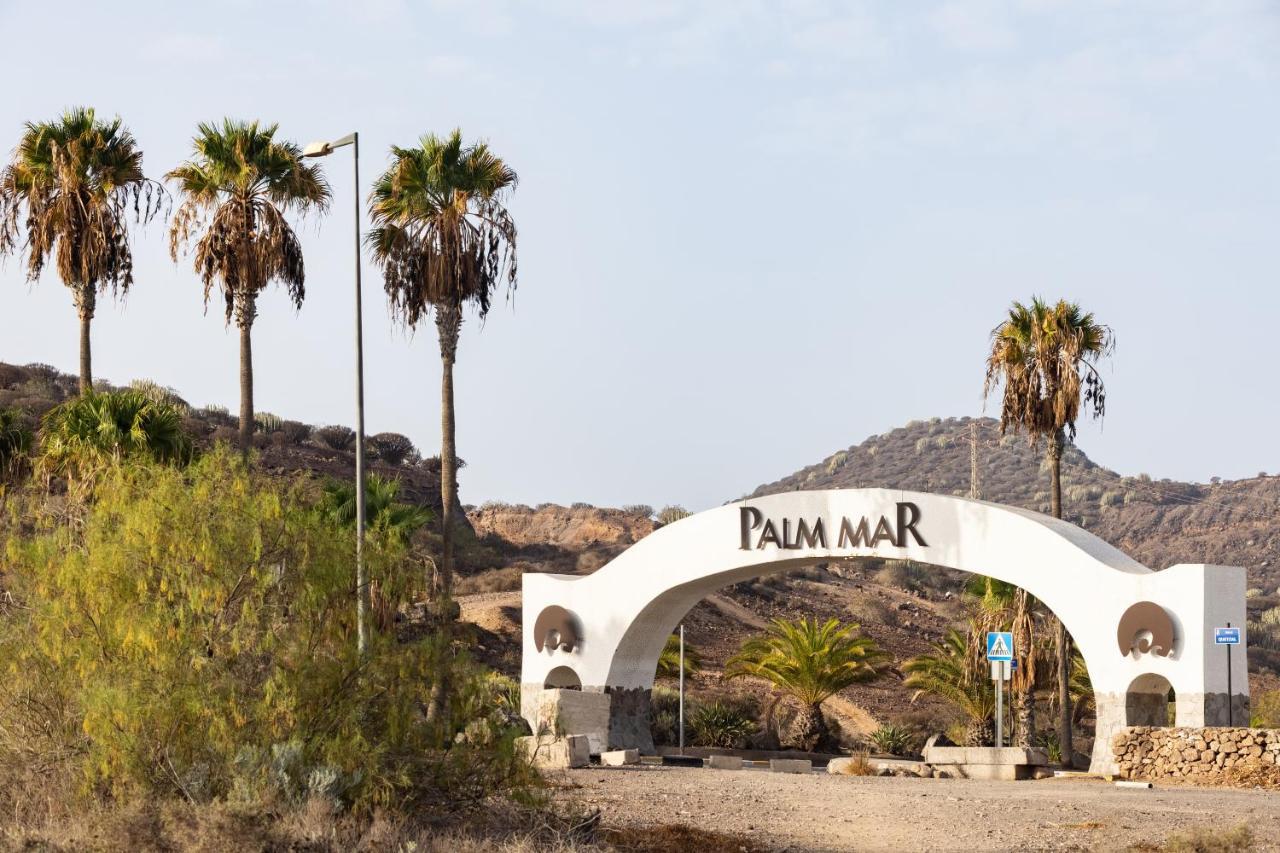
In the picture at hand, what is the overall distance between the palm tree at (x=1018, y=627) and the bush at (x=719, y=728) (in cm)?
1017

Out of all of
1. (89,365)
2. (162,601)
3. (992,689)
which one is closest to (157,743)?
(162,601)

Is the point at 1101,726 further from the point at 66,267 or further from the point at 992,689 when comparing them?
the point at 66,267

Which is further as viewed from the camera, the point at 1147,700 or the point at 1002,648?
the point at 1002,648

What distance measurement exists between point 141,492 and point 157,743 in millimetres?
2984

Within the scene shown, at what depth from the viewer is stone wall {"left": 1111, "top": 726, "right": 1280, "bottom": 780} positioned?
28141 mm

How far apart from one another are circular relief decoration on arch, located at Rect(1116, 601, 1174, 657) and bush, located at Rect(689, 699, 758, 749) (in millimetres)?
18937

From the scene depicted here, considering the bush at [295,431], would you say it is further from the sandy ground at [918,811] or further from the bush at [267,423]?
the sandy ground at [918,811]

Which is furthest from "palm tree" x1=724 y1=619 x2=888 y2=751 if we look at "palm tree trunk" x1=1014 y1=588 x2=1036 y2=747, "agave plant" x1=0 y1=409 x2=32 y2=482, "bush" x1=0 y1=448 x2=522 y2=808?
"bush" x1=0 y1=448 x2=522 y2=808

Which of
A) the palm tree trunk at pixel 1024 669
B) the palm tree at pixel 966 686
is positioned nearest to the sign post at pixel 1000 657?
the palm tree trunk at pixel 1024 669

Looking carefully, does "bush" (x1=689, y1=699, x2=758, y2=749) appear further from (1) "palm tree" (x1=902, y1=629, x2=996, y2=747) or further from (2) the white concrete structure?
(2) the white concrete structure

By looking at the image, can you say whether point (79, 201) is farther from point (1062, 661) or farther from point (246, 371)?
point (1062, 661)

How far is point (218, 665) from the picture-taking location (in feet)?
54.0

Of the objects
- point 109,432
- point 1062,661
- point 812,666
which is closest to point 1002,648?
point 1062,661

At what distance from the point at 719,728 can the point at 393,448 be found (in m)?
42.1
